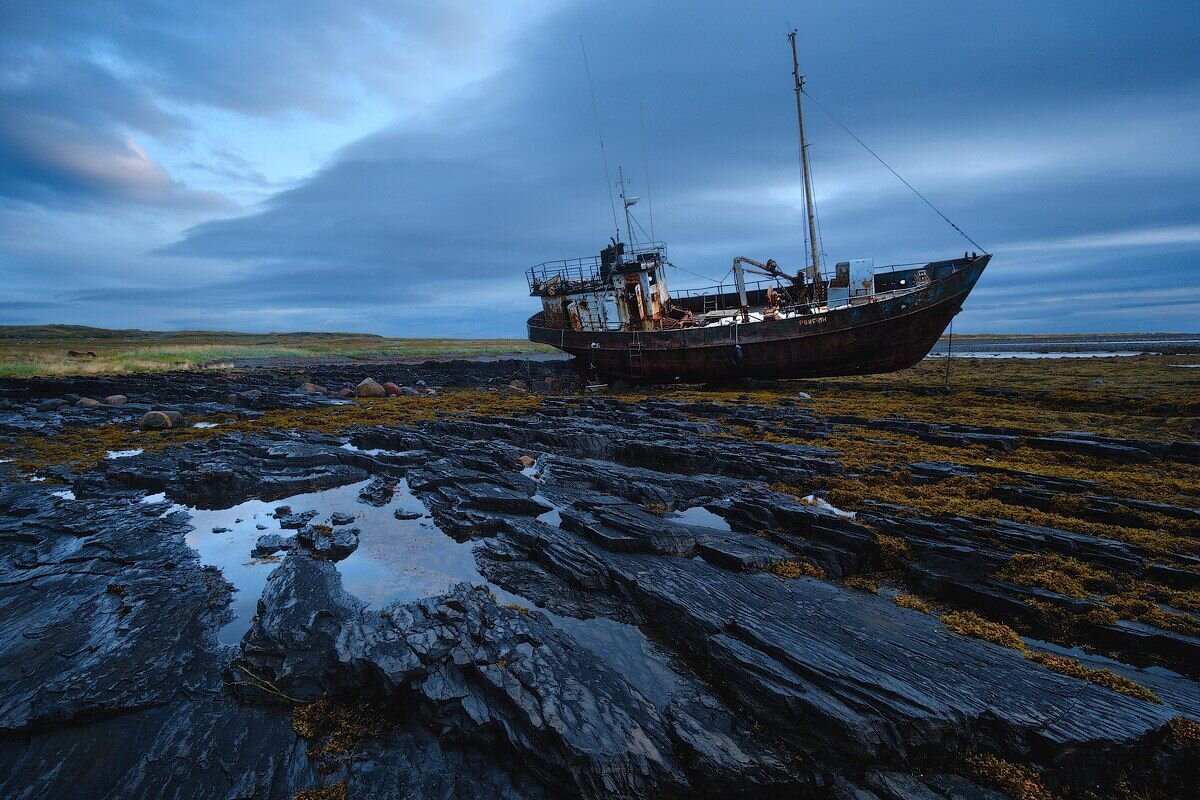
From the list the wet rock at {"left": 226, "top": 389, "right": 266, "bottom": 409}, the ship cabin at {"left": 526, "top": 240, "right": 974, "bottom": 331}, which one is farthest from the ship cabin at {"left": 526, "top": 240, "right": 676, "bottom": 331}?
the wet rock at {"left": 226, "top": 389, "right": 266, "bottom": 409}

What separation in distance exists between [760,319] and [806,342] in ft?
10.1

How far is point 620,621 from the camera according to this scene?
7059 millimetres

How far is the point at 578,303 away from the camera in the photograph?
33500mm

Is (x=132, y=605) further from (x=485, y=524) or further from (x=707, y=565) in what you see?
(x=707, y=565)

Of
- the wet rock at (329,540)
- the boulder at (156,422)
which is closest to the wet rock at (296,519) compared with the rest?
the wet rock at (329,540)

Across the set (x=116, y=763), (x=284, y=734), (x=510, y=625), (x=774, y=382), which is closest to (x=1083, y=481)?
(x=510, y=625)

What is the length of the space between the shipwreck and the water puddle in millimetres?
19597

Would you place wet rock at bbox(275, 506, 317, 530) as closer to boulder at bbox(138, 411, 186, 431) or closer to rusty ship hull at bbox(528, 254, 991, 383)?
boulder at bbox(138, 411, 186, 431)

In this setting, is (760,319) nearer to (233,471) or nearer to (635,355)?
(635,355)

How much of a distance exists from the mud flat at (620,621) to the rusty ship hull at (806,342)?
11614mm

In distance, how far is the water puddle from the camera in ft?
20.7

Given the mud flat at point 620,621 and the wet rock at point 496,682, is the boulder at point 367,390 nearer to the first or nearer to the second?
the mud flat at point 620,621

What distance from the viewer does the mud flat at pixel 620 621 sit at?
4.53m

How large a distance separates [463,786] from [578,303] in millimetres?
30624
